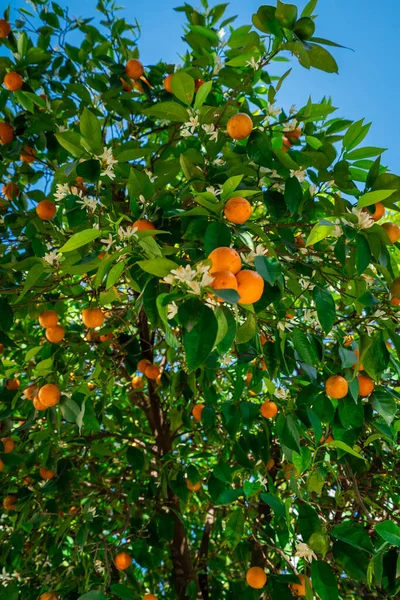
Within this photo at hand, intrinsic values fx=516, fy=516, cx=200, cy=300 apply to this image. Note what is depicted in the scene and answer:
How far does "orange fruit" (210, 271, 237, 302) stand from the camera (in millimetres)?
803

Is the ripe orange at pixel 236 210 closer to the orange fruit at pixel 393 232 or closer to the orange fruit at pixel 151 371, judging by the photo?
the orange fruit at pixel 393 232

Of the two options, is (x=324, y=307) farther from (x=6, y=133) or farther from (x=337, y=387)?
(x=6, y=133)

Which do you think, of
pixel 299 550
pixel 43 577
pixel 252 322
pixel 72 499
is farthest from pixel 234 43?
pixel 43 577

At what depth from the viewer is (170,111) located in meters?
1.23

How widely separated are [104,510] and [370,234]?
175 cm

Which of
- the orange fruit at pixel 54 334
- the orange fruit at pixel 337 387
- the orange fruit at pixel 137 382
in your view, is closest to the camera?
the orange fruit at pixel 337 387

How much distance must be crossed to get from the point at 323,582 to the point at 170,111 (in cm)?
116

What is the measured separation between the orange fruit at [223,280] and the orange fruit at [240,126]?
1.81 feet

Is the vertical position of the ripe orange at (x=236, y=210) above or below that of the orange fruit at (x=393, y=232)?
above

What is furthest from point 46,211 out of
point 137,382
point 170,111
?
point 137,382

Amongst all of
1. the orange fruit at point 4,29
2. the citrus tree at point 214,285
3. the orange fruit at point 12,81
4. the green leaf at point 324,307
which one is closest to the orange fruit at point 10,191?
the citrus tree at point 214,285

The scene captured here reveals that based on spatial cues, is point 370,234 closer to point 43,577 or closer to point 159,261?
point 159,261

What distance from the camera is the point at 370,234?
1.08m

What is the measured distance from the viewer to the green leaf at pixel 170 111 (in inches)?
47.6
